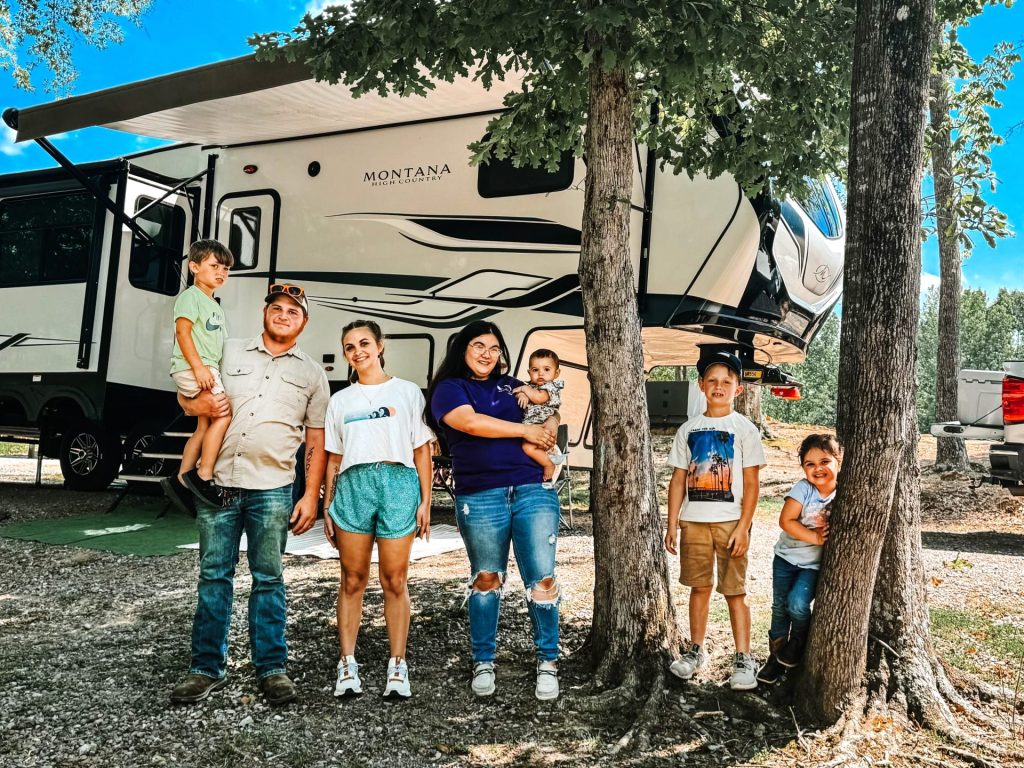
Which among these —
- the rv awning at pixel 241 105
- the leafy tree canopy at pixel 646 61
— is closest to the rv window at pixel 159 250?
→ the rv awning at pixel 241 105

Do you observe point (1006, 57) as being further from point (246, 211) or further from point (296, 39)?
point (246, 211)

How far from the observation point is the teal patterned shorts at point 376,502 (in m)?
3.18

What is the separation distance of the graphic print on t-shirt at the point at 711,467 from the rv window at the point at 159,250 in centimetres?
636

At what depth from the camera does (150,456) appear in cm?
701

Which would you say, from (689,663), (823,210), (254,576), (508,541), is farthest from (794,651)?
(823,210)

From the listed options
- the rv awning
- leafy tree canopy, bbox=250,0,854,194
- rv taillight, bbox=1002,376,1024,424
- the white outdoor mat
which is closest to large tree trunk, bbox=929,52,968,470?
rv taillight, bbox=1002,376,1024,424

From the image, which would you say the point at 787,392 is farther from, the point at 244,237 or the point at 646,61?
the point at 646,61

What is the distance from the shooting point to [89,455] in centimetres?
874

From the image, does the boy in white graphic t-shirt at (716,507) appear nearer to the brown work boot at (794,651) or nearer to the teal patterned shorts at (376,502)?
the brown work boot at (794,651)

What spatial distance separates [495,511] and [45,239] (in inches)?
289

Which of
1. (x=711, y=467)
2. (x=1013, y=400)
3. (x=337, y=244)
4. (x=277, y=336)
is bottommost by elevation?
(x=711, y=467)

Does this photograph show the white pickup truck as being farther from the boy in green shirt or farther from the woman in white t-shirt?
the boy in green shirt

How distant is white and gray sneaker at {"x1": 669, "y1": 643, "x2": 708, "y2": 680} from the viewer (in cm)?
321

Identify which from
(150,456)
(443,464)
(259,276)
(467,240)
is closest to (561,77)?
(467,240)
